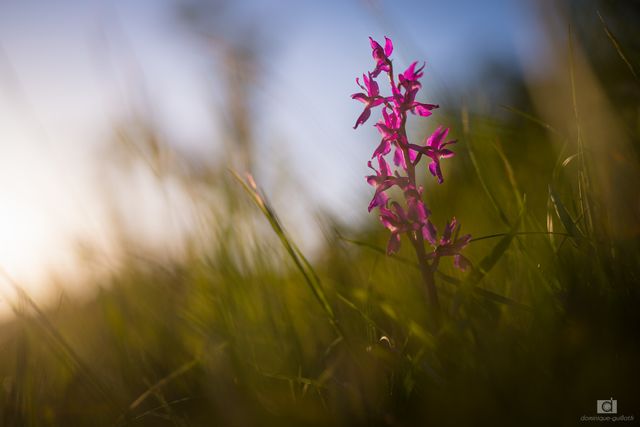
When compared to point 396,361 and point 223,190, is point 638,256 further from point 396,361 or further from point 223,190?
point 223,190

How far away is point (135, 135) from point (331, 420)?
1.47m

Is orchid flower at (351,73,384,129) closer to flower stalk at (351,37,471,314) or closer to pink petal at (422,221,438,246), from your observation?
flower stalk at (351,37,471,314)

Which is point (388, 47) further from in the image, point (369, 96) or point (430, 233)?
point (430, 233)

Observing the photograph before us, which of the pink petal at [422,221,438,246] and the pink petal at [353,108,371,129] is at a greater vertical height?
the pink petal at [353,108,371,129]

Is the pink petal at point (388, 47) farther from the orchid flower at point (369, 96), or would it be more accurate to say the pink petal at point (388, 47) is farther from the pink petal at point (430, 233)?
the pink petal at point (430, 233)

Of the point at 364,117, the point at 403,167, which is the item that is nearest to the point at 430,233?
the point at 403,167

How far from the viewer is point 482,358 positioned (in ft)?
3.21

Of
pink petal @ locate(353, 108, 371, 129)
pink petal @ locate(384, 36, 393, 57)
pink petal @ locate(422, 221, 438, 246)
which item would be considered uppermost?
pink petal @ locate(384, 36, 393, 57)

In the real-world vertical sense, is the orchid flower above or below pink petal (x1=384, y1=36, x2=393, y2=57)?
below

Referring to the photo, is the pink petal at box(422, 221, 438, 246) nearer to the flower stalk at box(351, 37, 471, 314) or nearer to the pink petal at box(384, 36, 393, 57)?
the flower stalk at box(351, 37, 471, 314)

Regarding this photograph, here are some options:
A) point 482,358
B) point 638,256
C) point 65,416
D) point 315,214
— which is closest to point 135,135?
point 315,214

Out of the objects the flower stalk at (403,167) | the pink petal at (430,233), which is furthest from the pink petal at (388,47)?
the pink petal at (430,233)

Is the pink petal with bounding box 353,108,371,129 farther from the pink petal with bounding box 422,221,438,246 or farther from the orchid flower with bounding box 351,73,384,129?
the pink petal with bounding box 422,221,438,246

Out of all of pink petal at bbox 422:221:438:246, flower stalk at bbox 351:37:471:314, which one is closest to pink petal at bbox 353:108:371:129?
flower stalk at bbox 351:37:471:314
